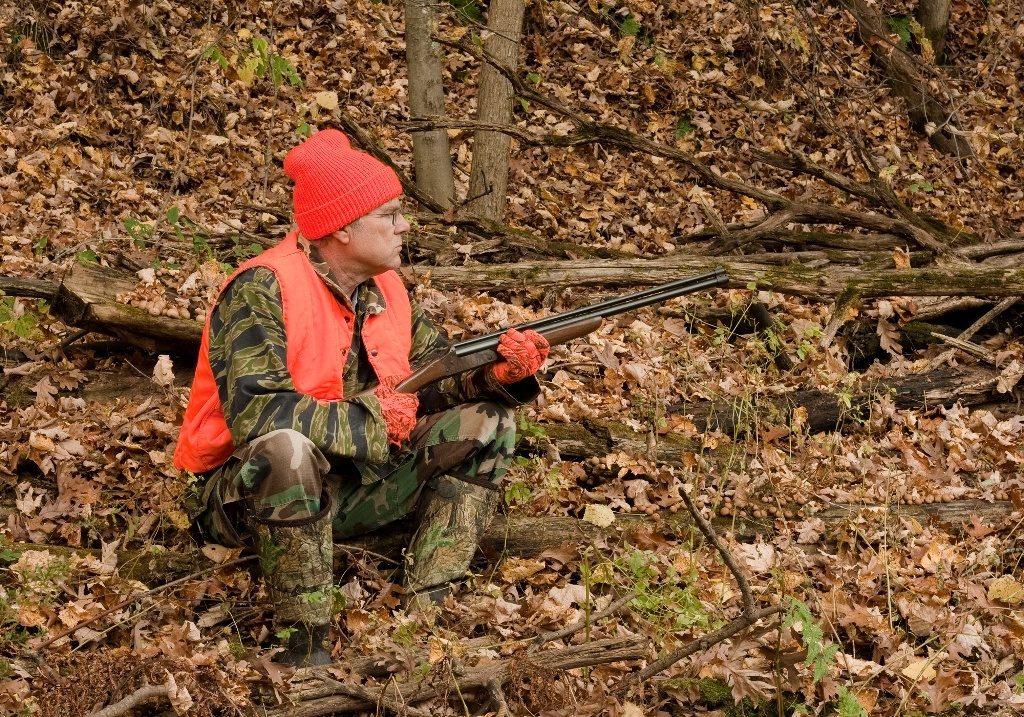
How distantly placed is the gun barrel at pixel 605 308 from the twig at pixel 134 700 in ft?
5.91

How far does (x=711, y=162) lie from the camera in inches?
412

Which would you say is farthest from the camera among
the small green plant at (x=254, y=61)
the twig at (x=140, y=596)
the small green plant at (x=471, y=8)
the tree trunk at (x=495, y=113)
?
the small green plant at (x=471, y=8)

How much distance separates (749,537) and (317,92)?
6.60m

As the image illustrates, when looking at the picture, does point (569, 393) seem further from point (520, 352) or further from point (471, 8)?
point (471, 8)

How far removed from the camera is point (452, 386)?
5059 mm

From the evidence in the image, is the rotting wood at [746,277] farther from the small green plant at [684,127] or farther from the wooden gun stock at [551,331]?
the small green plant at [684,127]

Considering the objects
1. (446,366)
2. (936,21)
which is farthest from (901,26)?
(446,366)

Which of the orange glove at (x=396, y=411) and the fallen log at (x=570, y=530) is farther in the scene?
the fallen log at (x=570, y=530)

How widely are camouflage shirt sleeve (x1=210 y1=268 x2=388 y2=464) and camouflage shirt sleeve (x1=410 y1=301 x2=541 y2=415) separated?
19.7 inches

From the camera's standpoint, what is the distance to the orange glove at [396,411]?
4523 mm

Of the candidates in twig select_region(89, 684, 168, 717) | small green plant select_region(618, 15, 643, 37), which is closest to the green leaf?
small green plant select_region(618, 15, 643, 37)

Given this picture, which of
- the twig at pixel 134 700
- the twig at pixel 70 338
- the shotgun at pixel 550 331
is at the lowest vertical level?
the twig at pixel 70 338

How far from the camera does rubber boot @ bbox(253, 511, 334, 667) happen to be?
13.8 feet

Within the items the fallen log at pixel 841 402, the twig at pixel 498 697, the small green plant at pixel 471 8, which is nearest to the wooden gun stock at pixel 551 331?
the fallen log at pixel 841 402
